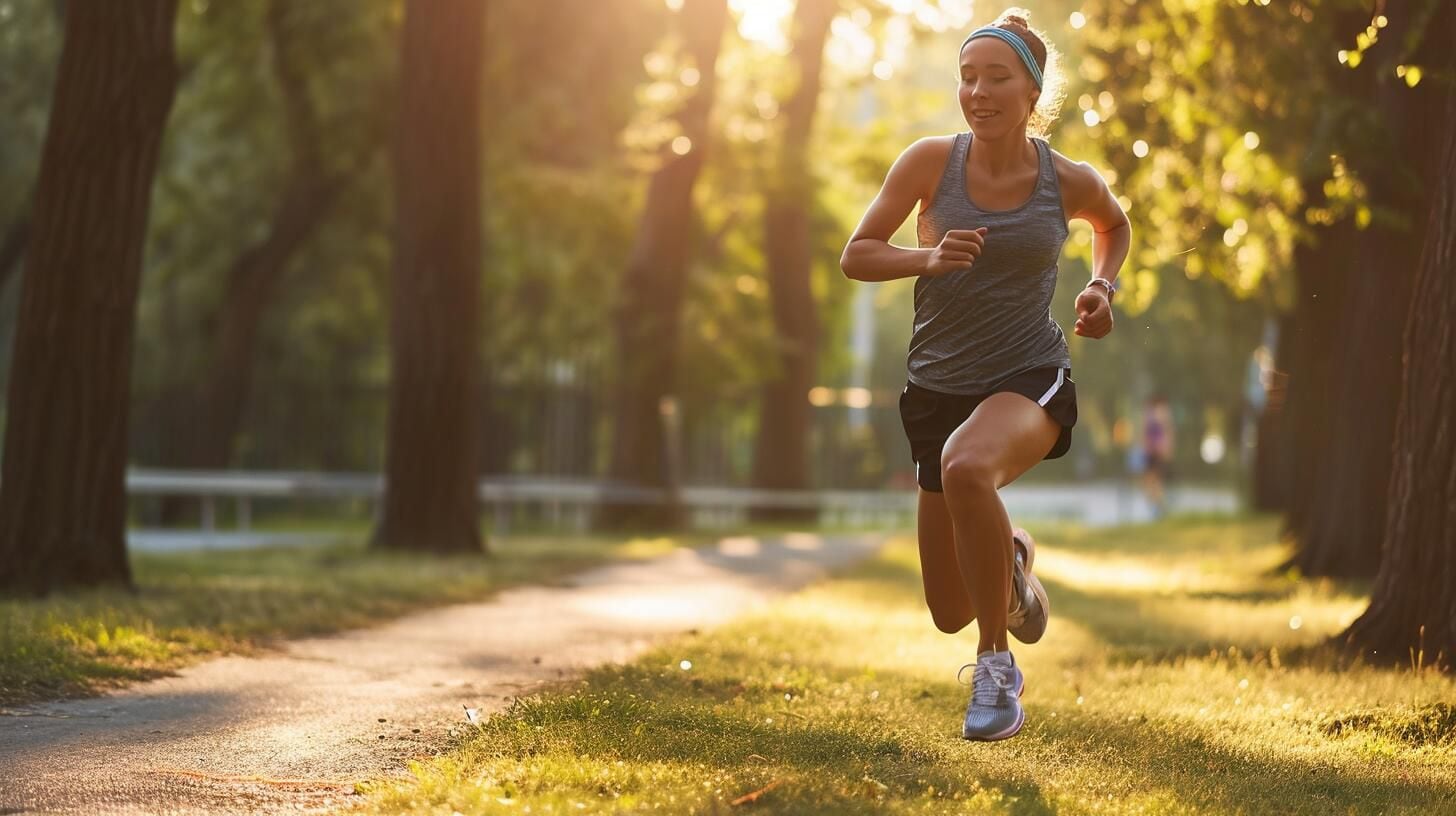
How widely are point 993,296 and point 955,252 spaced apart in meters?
0.38

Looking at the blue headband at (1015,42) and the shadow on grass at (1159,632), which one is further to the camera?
the shadow on grass at (1159,632)

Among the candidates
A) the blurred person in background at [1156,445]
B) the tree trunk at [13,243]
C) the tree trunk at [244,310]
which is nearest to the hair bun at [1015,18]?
the tree trunk at [13,243]

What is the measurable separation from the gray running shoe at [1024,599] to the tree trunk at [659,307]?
15.9 meters

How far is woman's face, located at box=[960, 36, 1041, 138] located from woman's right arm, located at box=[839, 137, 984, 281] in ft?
0.78

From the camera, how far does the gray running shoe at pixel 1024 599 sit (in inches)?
245

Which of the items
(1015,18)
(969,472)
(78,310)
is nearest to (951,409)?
(969,472)

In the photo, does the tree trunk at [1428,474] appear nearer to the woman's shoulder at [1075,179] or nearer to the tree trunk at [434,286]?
the woman's shoulder at [1075,179]

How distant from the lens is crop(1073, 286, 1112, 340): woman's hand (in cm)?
593

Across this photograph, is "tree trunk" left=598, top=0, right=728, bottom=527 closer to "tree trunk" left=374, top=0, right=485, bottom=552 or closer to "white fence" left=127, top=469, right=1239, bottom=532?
"white fence" left=127, top=469, right=1239, bottom=532

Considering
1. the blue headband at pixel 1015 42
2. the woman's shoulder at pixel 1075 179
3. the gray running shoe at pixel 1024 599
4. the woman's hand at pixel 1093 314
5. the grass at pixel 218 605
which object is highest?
the blue headband at pixel 1015 42

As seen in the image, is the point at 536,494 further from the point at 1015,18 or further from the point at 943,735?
the point at 1015,18

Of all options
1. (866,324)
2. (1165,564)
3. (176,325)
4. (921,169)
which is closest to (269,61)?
(176,325)

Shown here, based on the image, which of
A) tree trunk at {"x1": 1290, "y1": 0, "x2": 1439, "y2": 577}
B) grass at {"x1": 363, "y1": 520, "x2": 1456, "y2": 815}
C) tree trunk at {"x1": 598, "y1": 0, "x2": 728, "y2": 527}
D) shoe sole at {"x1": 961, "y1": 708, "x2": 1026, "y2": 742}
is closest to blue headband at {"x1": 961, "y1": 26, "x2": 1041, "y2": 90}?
shoe sole at {"x1": 961, "y1": 708, "x2": 1026, "y2": 742}

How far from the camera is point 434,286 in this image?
50.7ft
